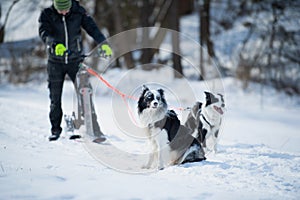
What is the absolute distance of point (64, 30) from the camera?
4.66m

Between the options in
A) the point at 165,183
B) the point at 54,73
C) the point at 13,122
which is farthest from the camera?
the point at 13,122

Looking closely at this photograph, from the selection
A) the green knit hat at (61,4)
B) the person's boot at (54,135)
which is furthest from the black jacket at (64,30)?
the person's boot at (54,135)

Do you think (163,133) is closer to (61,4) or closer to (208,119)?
(208,119)

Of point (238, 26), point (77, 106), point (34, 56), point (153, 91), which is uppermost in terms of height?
point (238, 26)

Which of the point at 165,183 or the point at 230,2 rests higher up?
the point at 230,2

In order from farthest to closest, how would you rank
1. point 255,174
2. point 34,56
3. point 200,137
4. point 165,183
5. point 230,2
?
1. point 230,2
2. point 34,56
3. point 200,137
4. point 255,174
5. point 165,183

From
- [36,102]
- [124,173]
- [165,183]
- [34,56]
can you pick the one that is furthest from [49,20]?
[34,56]

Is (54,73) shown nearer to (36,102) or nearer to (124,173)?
(124,173)

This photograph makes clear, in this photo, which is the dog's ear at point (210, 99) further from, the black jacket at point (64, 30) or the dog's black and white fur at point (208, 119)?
the black jacket at point (64, 30)

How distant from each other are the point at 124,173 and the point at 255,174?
55.5 inches

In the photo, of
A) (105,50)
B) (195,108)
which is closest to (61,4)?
(105,50)

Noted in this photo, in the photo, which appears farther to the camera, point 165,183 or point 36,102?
point 36,102

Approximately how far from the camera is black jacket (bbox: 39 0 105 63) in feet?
15.0

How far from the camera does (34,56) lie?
1203cm
